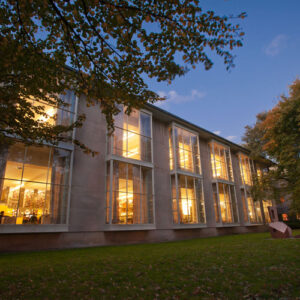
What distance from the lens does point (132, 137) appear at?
639 inches

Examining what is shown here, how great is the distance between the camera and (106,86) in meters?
6.56

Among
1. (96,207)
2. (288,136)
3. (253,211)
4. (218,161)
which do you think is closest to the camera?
(96,207)

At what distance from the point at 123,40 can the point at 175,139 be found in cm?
1421

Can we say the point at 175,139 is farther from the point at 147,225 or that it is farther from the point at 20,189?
the point at 20,189

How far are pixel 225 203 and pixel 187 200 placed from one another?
6.50m

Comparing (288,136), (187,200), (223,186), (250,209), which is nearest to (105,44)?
(187,200)

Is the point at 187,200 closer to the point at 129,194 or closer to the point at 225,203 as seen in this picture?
the point at 129,194

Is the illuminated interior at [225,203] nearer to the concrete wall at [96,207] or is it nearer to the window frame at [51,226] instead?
the concrete wall at [96,207]

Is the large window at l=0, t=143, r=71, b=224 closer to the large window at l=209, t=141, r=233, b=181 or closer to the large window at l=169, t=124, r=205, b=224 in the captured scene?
the large window at l=169, t=124, r=205, b=224

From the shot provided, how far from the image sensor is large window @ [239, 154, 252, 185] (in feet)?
87.8

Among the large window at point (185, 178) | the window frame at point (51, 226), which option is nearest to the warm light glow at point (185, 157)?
the large window at point (185, 178)

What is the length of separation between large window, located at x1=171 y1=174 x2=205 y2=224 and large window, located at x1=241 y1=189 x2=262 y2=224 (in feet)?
27.7

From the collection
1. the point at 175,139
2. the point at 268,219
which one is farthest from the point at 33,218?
the point at 268,219

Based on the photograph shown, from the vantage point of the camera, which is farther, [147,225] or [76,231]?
[147,225]
